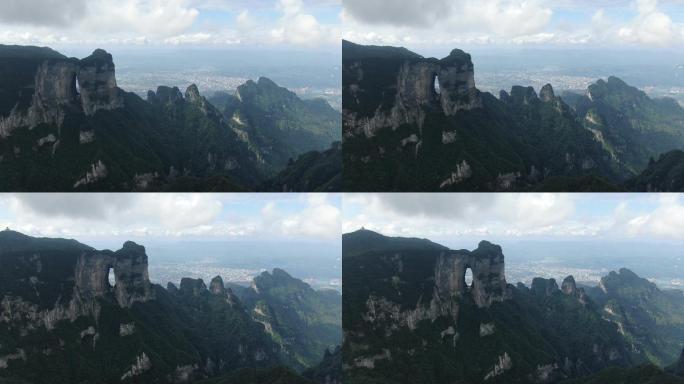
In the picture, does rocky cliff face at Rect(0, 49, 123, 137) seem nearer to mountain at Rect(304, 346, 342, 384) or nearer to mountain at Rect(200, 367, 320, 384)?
mountain at Rect(200, 367, 320, 384)

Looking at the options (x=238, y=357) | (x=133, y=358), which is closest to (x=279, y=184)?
(x=238, y=357)

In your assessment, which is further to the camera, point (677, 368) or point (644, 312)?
point (644, 312)

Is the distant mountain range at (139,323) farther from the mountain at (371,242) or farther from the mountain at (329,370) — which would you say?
the mountain at (371,242)

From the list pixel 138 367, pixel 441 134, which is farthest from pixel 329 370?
pixel 441 134

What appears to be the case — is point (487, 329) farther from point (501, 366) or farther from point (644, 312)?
point (644, 312)

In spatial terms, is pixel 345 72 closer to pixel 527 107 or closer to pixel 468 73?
pixel 468 73

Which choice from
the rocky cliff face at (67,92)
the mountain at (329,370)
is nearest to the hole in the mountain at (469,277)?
the mountain at (329,370)

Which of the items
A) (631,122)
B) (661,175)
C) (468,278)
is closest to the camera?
(661,175)
